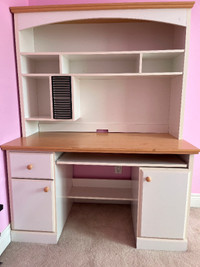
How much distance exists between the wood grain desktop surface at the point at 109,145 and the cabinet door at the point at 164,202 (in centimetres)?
16

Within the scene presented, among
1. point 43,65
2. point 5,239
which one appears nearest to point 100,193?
point 5,239

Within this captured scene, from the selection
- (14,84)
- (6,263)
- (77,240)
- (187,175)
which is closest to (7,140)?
(14,84)

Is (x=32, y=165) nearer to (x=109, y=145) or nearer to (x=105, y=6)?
(x=109, y=145)

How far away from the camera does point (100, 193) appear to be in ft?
6.36

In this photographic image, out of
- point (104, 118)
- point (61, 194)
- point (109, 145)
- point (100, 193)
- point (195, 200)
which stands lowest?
point (195, 200)

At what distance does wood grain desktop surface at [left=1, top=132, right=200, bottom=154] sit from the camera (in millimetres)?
1393

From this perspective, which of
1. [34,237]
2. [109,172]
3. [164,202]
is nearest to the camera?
[164,202]

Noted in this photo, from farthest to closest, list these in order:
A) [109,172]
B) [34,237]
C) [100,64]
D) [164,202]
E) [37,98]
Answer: [109,172] < [37,98] < [100,64] < [34,237] < [164,202]

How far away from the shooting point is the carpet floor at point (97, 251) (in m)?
1.42

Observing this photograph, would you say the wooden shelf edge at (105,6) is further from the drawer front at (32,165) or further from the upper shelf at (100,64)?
the drawer front at (32,165)

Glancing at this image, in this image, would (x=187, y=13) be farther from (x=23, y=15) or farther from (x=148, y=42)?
(x=23, y=15)

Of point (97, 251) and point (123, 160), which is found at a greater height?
point (123, 160)

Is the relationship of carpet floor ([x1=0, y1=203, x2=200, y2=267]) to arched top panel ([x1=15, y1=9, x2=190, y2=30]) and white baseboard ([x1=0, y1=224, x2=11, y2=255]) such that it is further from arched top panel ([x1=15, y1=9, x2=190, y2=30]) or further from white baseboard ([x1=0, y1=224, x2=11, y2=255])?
arched top panel ([x1=15, y1=9, x2=190, y2=30])

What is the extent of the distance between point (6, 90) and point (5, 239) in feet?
3.84
